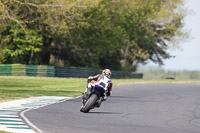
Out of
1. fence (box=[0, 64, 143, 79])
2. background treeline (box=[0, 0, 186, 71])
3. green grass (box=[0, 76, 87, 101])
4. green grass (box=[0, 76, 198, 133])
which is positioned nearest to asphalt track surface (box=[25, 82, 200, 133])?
green grass (box=[0, 76, 198, 133])

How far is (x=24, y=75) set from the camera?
49812 millimetres

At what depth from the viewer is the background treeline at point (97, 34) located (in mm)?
55600

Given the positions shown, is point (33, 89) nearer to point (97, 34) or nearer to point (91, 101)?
point (91, 101)

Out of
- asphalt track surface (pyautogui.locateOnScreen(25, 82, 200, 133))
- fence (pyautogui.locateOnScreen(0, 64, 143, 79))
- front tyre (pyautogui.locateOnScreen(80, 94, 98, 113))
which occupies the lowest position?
fence (pyautogui.locateOnScreen(0, 64, 143, 79))

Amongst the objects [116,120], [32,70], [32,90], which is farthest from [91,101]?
[32,70]

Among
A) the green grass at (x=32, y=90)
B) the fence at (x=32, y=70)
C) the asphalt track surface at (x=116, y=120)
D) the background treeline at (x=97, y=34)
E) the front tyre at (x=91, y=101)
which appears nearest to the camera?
the asphalt track surface at (x=116, y=120)

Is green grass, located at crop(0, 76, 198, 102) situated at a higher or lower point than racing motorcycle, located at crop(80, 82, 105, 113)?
lower

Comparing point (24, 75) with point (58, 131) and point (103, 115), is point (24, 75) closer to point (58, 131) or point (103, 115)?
point (103, 115)

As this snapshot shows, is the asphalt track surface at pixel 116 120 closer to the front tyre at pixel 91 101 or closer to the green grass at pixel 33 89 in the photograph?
the front tyre at pixel 91 101

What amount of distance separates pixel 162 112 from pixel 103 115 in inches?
145

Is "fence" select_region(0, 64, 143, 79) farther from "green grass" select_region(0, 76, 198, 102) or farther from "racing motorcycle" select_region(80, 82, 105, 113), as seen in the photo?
"racing motorcycle" select_region(80, 82, 105, 113)

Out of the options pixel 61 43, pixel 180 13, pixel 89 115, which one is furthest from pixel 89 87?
pixel 180 13

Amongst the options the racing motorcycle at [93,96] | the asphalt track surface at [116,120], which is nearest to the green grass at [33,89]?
the asphalt track surface at [116,120]

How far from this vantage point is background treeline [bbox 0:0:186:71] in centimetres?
5560
